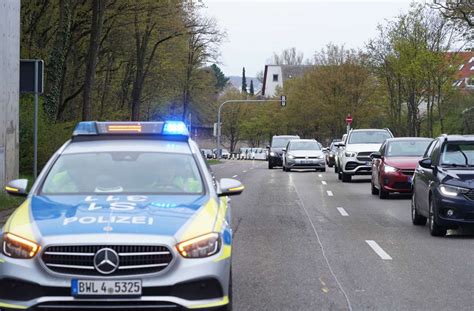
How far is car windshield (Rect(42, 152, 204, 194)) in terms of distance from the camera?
23.3 ft

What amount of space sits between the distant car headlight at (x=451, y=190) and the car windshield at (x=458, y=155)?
2.64ft

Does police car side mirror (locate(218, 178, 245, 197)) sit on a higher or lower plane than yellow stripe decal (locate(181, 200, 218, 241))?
higher

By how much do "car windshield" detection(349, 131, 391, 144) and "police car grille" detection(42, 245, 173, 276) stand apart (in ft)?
81.2

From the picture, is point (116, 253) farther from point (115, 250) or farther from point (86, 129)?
point (86, 129)

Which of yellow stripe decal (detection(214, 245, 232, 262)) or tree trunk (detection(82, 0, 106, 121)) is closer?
yellow stripe decal (detection(214, 245, 232, 262))

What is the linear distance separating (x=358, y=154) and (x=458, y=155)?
49.8ft

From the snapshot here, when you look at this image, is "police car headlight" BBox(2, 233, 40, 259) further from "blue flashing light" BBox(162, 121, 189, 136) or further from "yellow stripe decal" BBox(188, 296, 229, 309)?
"blue flashing light" BBox(162, 121, 189, 136)

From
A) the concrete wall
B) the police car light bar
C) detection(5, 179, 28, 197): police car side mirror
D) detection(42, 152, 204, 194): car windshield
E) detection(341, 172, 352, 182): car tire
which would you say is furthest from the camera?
detection(341, 172, 352, 182): car tire

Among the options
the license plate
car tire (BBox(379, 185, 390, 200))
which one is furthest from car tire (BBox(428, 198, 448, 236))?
the license plate

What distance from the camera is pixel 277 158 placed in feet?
149

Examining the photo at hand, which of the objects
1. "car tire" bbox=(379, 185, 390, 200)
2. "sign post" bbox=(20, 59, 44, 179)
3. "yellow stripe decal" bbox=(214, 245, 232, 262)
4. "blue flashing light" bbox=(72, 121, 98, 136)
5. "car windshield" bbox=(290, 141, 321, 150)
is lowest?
"car windshield" bbox=(290, 141, 321, 150)

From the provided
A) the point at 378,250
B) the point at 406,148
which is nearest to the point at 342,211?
the point at 406,148

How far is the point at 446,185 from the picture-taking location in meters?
12.6

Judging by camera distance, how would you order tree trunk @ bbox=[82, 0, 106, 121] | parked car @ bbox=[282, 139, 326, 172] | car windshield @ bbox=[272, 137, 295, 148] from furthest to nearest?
1. car windshield @ bbox=[272, 137, 295, 148]
2. parked car @ bbox=[282, 139, 326, 172]
3. tree trunk @ bbox=[82, 0, 106, 121]
